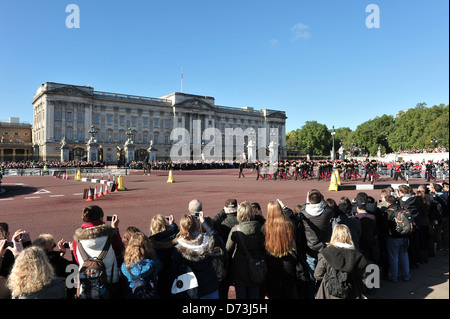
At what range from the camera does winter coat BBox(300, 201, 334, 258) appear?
481 centimetres

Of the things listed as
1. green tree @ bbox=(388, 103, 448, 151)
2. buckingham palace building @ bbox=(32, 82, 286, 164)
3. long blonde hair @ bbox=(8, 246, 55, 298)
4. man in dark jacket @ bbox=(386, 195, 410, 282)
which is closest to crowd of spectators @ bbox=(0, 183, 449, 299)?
long blonde hair @ bbox=(8, 246, 55, 298)

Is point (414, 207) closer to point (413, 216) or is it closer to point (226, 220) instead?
point (413, 216)

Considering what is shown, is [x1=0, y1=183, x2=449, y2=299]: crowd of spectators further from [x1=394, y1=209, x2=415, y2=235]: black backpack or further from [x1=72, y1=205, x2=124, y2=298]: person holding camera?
[x1=394, y1=209, x2=415, y2=235]: black backpack

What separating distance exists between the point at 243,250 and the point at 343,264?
1266mm

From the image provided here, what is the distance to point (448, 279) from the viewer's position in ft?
18.6

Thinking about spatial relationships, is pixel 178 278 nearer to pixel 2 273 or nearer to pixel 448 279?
pixel 2 273

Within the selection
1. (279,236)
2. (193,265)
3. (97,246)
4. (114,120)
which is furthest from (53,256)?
(114,120)

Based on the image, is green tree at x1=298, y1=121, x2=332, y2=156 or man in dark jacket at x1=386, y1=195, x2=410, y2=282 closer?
man in dark jacket at x1=386, y1=195, x2=410, y2=282

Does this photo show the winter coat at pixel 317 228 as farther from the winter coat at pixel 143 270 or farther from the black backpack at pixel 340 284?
the winter coat at pixel 143 270

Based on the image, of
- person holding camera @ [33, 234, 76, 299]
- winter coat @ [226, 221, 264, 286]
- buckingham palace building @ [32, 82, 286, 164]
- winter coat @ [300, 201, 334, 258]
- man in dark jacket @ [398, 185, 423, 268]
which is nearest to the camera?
person holding camera @ [33, 234, 76, 299]

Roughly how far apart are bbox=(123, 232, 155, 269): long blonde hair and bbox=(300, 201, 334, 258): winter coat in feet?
8.45

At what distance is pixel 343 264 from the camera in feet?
12.4

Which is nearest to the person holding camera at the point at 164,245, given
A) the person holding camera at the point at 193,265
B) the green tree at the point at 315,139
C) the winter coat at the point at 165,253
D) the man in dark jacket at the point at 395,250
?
the winter coat at the point at 165,253

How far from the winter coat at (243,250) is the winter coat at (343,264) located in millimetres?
848
